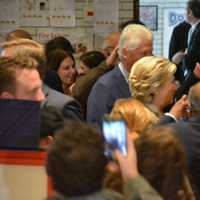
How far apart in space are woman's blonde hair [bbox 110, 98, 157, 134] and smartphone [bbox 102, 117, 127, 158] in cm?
75

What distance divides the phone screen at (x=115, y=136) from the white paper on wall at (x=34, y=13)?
5.13 m

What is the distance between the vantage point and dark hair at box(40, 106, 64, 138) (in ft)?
9.46

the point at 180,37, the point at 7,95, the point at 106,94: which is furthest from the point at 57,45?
the point at 7,95

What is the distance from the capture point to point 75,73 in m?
5.80

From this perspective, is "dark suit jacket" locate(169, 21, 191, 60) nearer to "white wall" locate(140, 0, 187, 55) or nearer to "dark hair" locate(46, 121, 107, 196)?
"white wall" locate(140, 0, 187, 55)

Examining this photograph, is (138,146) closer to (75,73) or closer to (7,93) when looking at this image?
(7,93)

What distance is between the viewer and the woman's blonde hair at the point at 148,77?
12.5 ft

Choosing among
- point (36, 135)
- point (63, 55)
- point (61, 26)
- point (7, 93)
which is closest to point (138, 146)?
point (36, 135)

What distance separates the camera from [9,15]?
7.22m

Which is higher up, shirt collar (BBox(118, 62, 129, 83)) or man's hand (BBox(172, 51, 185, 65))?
shirt collar (BBox(118, 62, 129, 83))

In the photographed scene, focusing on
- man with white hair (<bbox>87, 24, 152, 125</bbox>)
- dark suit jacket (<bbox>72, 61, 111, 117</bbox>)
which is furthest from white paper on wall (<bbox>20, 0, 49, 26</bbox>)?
man with white hair (<bbox>87, 24, 152, 125</bbox>)

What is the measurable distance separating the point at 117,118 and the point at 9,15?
5040 mm

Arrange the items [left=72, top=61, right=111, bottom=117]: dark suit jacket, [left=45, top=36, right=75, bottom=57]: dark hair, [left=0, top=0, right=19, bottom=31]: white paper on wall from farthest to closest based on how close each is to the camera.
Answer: [left=0, top=0, right=19, bottom=31]: white paper on wall
[left=45, top=36, right=75, bottom=57]: dark hair
[left=72, top=61, right=111, bottom=117]: dark suit jacket

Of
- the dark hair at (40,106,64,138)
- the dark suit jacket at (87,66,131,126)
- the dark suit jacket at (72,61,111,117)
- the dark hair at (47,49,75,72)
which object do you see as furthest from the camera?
the dark hair at (47,49,75,72)
